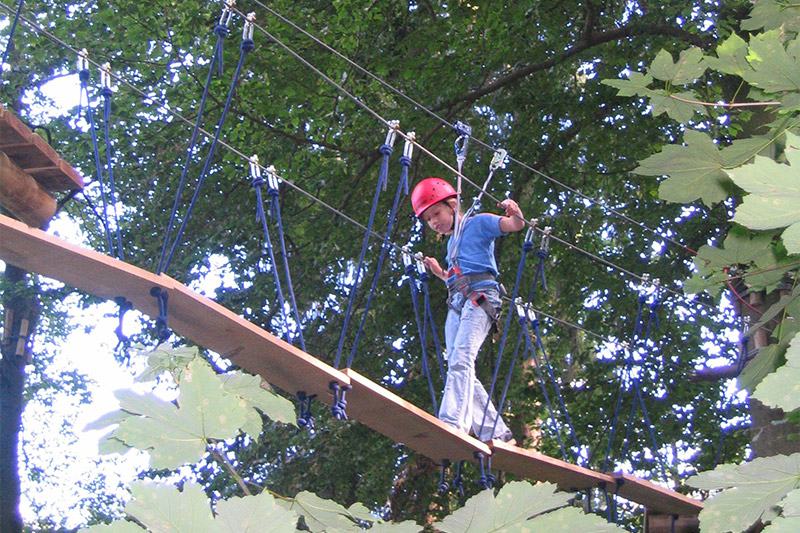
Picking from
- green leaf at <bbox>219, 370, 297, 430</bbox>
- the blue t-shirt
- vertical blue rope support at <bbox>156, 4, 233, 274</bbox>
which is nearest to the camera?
green leaf at <bbox>219, 370, 297, 430</bbox>

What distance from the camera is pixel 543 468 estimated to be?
3.84m

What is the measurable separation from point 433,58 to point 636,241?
176 cm

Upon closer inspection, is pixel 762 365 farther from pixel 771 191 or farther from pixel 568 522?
pixel 568 522

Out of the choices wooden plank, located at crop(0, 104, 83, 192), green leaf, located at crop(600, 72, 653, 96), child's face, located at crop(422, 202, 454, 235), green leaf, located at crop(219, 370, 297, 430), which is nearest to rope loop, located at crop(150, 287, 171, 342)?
wooden plank, located at crop(0, 104, 83, 192)

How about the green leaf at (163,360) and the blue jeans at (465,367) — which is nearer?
the green leaf at (163,360)

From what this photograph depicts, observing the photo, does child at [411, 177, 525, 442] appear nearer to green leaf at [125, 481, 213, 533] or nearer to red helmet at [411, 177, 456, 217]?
red helmet at [411, 177, 456, 217]

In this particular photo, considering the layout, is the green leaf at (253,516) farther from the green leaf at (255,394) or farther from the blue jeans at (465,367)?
the blue jeans at (465,367)

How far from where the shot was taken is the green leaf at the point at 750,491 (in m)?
1.13

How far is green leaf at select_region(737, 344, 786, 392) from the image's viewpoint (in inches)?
77.5

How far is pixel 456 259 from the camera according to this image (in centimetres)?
429

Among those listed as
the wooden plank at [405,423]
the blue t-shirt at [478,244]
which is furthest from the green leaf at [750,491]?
the blue t-shirt at [478,244]

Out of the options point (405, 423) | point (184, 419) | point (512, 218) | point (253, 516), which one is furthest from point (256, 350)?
point (253, 516)

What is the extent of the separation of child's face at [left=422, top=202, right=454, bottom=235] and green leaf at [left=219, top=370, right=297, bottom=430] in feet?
11.0

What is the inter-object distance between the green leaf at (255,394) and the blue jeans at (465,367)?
2.72 meters
